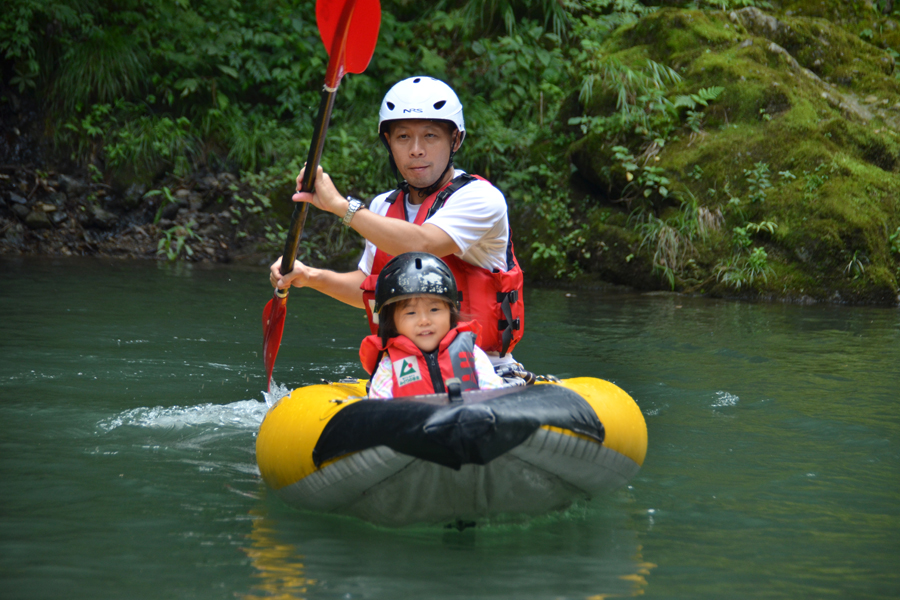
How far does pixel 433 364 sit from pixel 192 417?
1.65 metres

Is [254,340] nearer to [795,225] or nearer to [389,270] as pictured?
[389,270]

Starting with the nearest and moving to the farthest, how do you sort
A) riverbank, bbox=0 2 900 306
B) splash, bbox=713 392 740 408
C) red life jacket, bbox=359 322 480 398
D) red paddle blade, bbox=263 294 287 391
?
red life jacket, bbox=359 322 480 398
red paddle blade, bbox=263 294 287 391
splash, bbox=713 392 740 408
riverbank, bbox=0 2 900 306

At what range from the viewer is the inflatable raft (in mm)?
2174

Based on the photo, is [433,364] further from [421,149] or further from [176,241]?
[176,241]

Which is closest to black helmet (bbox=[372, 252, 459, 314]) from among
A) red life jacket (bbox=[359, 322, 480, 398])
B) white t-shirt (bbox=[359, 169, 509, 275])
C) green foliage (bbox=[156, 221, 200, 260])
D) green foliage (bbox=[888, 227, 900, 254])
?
red life jacket (bbox=[359, 322, 480, 398])

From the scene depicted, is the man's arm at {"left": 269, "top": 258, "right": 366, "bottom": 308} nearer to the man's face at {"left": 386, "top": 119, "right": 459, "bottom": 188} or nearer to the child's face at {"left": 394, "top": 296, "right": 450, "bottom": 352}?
the man's face at {"left": 386, "top": 119, "right": 459, "bottom": 188}

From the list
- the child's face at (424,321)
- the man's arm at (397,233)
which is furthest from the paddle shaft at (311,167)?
the child's face at (424,321)

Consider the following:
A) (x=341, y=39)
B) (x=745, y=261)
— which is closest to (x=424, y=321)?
(x=341, y=39)

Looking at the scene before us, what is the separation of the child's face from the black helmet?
0.15ft

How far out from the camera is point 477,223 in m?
3.02

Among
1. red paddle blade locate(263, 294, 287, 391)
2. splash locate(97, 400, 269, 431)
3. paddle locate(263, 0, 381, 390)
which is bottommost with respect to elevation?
splash locate(97, 400, 269, 431)

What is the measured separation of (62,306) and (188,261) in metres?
3.73

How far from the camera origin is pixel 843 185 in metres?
8.38

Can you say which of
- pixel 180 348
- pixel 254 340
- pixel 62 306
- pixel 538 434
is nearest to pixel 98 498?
pixel 538 434
